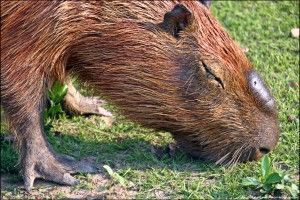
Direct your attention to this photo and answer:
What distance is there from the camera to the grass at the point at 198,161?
5547 millimetres

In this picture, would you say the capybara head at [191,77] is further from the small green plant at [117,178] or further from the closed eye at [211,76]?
the small green plant at [117,178]

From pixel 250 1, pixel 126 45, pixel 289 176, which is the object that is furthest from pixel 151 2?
pixel 250 1

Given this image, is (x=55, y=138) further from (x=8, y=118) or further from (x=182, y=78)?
(x=182, y=78)

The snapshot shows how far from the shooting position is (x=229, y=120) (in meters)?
5.50

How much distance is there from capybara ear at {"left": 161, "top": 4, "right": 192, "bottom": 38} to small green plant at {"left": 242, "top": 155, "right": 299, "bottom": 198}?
1120 mm

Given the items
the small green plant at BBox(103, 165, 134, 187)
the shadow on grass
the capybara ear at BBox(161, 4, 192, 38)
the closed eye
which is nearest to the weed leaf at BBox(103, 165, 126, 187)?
the small green plant at BBox(103, 165, 134, 187)

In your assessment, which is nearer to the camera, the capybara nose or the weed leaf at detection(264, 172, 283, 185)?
the weed leaf at detection(264, 172, 283, 185)

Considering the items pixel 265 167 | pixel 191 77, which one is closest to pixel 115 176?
pixel 191 77

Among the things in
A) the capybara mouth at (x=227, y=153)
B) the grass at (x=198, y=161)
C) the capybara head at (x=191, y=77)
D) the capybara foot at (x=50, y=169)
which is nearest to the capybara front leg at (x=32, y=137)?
the capybara foot at (x=50, y=169)

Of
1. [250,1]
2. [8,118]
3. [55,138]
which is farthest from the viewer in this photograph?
[250,1]

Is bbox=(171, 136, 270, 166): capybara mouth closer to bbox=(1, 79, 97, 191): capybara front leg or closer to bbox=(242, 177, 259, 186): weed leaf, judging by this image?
bbox=(242, 177, 259, 186): weed leaf

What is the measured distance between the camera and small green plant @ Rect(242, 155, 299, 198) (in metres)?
5.25

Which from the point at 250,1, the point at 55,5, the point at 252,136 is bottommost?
the point at 252,136

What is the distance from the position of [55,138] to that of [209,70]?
1743 mm
